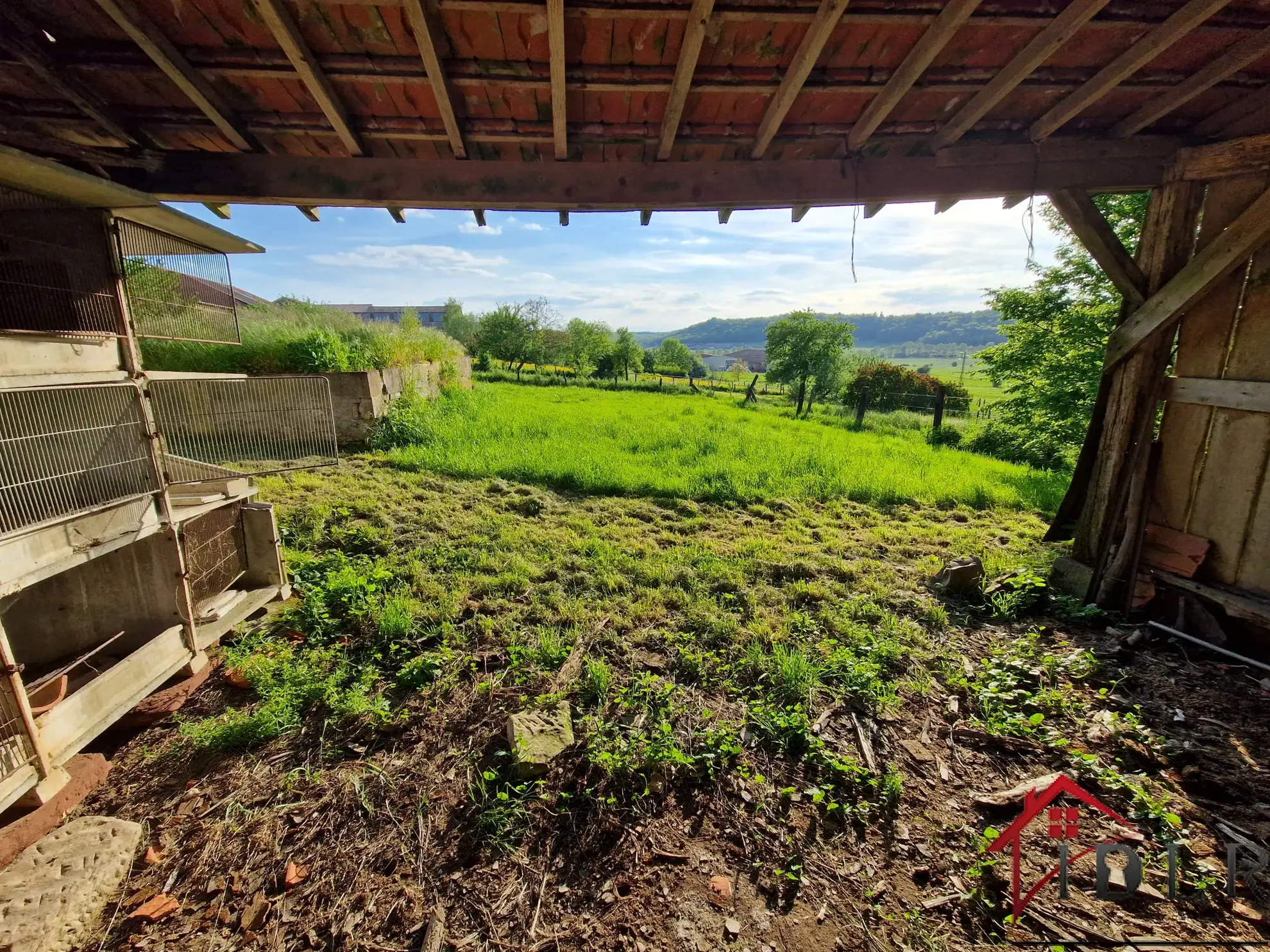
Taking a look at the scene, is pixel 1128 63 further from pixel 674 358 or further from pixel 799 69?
pixel 674 358

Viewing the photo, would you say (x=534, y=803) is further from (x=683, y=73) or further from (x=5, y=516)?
(x=683, y=73)

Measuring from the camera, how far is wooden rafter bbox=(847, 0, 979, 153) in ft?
7.52

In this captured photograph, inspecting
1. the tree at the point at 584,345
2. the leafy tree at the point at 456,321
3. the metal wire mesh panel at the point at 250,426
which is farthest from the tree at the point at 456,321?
the metal wire mesh panel at the point at 250,426

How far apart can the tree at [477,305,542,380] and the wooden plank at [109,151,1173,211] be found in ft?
97.3

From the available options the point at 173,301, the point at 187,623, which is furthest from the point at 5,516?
the point at 173,301

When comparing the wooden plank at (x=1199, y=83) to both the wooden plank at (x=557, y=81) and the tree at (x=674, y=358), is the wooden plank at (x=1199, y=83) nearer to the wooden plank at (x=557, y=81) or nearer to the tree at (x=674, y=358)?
the wooden plank at (x=557, y=81)

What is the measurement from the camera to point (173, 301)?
3.91 meters

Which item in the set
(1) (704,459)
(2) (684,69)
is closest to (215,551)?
(2) (684,69)

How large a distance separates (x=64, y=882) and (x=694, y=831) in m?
2.66

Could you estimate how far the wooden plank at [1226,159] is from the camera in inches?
126

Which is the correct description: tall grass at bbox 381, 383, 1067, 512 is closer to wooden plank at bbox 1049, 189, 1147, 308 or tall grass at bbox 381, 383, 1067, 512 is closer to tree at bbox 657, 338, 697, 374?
wooden plank at bbox 1049, 189, 1147, 308

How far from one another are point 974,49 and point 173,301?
18.7 feet

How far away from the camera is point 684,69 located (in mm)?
2557

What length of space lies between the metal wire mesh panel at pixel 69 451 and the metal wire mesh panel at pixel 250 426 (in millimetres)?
2045
